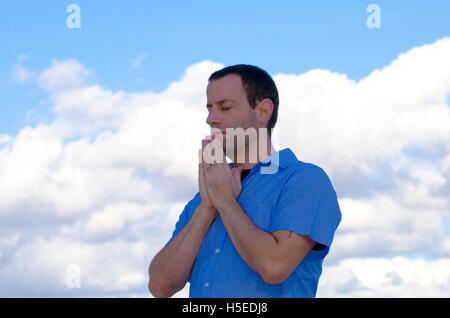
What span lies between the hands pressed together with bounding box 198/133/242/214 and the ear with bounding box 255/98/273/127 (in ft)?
1.56

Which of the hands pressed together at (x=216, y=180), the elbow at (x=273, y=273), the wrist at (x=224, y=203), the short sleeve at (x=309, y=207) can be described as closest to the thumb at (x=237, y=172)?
the hands pressed together at (x=216, y=180)

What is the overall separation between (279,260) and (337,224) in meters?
0.71

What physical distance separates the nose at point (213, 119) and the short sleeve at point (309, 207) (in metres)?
0.81

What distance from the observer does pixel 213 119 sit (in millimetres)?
5973

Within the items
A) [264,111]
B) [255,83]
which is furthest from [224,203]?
[255,83]

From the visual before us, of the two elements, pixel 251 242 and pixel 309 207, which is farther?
pixel 309 207

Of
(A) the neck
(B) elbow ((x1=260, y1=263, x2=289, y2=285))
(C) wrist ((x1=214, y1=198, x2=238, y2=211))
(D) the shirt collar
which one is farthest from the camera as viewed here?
(A) the neck

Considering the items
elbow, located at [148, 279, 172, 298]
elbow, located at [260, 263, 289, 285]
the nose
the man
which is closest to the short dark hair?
the man

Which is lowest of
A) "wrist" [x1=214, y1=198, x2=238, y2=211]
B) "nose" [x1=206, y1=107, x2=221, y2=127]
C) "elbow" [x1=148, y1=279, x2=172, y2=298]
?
"elbow" [x1=148, y1=279, x2=172, y2=298]

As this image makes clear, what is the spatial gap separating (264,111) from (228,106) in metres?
0.39

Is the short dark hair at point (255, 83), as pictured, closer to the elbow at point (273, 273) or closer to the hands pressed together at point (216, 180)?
the hands pressed together at point (216, 180)

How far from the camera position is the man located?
5.30 meters

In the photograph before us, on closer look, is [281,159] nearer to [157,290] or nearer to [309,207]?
[309,207]

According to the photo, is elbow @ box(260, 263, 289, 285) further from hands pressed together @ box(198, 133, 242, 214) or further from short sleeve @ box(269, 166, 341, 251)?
hands pressed together @ box(198, 133, 242, 214)
